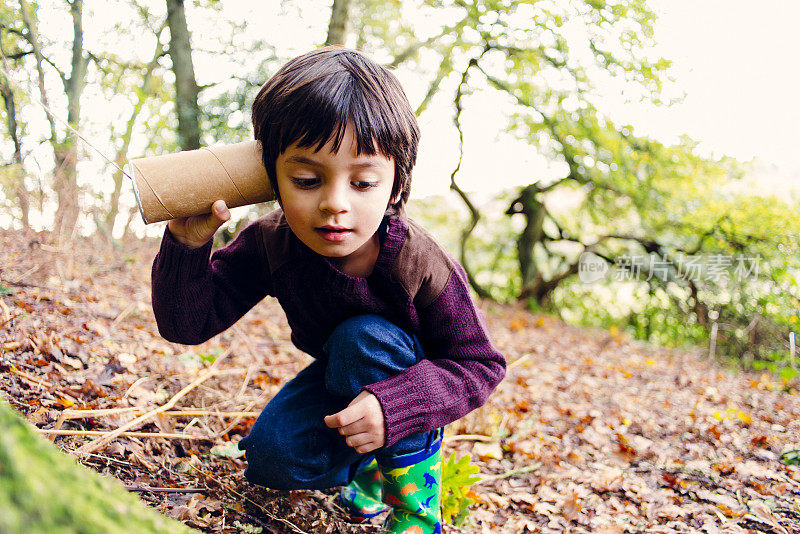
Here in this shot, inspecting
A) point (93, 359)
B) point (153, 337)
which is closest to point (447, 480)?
point (93, 359)

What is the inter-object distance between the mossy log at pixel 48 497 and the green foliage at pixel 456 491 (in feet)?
4.60

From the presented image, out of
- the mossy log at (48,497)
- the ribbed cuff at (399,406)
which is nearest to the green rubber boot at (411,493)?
the ribbed cuff at (399,406)

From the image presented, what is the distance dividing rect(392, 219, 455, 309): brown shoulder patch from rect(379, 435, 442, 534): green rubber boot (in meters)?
0.47

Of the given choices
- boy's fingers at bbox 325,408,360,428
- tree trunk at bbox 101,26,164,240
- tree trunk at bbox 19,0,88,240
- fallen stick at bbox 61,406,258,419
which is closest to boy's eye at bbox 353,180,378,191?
boy's fingers at bbox 325,408,360,428

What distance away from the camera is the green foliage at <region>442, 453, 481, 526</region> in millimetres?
1878

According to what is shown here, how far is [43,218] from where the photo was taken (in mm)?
3383

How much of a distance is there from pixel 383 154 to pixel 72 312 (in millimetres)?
2252

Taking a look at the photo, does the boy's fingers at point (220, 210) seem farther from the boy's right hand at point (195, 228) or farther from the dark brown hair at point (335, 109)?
the dark brown hair at point (335, 109)

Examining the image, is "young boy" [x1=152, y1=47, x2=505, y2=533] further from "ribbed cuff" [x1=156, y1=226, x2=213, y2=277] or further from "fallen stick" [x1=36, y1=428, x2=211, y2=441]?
"fallen stick" [x1=36, y1=428, x2=211, y2=441]

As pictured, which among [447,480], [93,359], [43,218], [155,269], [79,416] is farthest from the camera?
[43,218]

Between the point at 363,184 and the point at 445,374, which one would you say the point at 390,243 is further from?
the point at 445,374

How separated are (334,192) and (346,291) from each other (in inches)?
14.7

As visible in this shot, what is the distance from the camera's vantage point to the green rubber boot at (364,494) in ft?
6.31

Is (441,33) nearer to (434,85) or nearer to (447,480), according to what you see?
(434,85)
